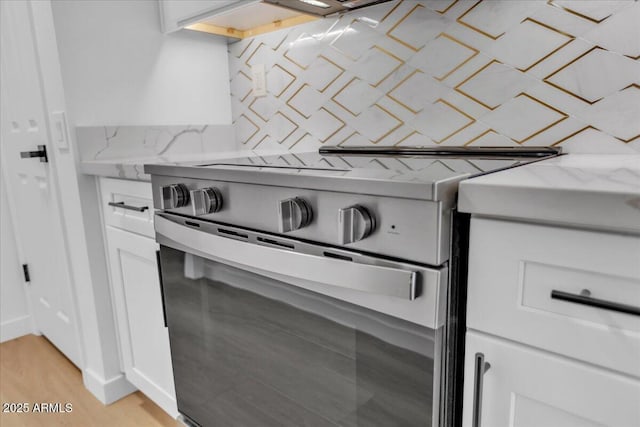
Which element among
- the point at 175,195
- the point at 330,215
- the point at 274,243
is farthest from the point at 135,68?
the point at 330,215

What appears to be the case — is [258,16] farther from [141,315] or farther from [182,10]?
[141,315]

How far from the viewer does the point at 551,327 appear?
0.54 metres

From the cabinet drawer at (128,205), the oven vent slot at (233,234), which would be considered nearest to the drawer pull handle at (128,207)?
the cabinet drawer at (128,205)

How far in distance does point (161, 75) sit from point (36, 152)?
0.56 meters

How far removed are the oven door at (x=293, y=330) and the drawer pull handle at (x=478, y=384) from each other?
6cm

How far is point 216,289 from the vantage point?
3.14 ft

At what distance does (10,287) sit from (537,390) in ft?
8.05

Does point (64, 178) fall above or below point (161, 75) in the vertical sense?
below

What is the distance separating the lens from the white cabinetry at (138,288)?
1256 millimetres

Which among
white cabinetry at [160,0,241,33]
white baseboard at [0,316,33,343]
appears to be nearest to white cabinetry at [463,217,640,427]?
white cabinetry at [160,0,241,33]

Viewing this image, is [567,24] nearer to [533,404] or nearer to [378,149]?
[378,149]

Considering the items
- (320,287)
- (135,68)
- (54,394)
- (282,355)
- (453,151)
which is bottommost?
(54,394)

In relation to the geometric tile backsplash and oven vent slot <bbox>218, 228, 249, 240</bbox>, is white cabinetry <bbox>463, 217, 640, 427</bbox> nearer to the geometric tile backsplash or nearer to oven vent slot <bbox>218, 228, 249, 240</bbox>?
oven vent slot <bbox>218, 228, 249, 240</bbox>

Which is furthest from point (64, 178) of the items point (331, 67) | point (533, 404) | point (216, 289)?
point (533, 404)
